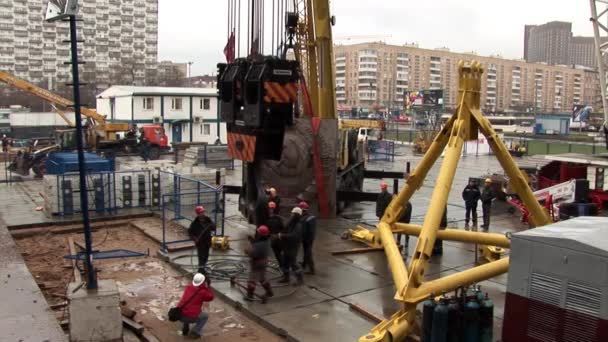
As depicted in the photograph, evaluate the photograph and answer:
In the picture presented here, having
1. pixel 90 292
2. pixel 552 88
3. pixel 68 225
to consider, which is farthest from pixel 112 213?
pixel 552 88

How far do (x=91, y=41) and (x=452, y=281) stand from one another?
14180 cm

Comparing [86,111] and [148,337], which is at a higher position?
[86,111]

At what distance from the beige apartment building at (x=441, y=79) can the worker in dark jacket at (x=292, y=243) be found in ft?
321

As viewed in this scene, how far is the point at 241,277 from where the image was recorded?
10.1 metres

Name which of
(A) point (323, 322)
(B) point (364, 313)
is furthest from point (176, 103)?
(A) point (323, 322)

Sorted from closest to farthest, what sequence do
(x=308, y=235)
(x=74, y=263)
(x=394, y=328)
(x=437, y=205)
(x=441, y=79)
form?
(x=394, y=328)
(x=437, y=205)
(x=308, y=235)
(x=74, y=263)
(x=441, y=79)

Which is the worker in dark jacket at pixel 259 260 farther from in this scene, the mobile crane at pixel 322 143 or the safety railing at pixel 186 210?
the safety railing at pixel 186 210

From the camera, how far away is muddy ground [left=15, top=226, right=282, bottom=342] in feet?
26.6

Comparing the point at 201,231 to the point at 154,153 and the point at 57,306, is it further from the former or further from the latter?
the point at 154,153

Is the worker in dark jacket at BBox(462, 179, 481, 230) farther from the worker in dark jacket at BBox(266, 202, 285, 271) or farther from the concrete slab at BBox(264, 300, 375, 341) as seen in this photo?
the concrete slab at BBox(264, 300, 375, 341)

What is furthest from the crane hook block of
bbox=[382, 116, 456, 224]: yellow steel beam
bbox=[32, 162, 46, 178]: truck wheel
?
bbox=[32, 162, 46, 178]: truck wheel

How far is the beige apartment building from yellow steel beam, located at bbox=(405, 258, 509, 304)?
326 ft

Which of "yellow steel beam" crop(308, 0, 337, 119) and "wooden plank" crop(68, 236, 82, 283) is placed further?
"yellow steel beam" crop(308, 0, 337, 119)

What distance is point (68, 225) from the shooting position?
1472cm
